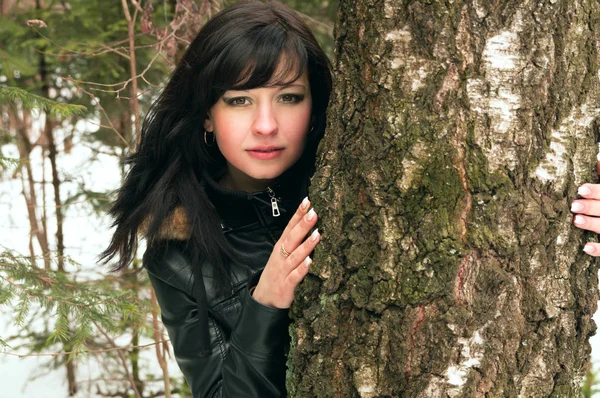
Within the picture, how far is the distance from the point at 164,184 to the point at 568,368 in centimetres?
161

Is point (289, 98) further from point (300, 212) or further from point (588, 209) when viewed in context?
point (588, 209)

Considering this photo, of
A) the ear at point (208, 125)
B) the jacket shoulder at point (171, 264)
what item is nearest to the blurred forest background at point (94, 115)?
the jacket shoulder at point (171, 264)

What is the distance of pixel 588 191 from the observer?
1626 millimetres

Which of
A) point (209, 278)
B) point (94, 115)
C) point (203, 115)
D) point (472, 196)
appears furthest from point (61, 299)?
point (94, 115)

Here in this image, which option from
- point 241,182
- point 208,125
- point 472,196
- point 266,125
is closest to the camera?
point 472,196

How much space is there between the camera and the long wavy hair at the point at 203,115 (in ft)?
7.75

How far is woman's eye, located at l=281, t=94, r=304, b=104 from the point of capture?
7.72ft

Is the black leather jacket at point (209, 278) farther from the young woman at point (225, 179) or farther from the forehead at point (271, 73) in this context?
the forehead at point (271, 73)

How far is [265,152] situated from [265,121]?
12cm

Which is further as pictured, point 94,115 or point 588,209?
point 94,115

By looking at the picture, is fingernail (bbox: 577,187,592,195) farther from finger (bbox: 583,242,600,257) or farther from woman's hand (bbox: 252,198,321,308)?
woman's hand (bbox: 252,198,321,308)

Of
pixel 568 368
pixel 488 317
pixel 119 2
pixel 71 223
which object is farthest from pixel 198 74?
pixel 71 223

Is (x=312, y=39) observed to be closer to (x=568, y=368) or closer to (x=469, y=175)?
(x=469, y=175)

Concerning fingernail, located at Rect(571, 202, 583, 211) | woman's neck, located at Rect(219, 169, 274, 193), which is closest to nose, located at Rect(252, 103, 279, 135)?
woman's neck, located at Rect(219, 169, 274, 193)
